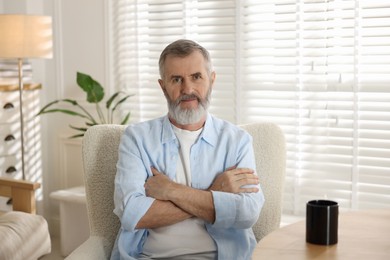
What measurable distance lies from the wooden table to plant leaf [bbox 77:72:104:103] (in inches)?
88.1

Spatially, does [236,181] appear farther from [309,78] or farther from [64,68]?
[64,68]

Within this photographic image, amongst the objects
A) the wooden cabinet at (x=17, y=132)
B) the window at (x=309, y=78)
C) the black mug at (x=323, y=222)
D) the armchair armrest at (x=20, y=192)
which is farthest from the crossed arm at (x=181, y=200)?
the wooden cabinet at (x=17, y=132)

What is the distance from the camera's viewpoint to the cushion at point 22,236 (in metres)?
2.64

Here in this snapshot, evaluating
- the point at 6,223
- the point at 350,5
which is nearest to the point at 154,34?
the point at 350,5

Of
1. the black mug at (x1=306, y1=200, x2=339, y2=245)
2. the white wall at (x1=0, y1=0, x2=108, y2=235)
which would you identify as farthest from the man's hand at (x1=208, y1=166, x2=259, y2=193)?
the white wall at (x1=0, y1=0, x2=108, y2=235)

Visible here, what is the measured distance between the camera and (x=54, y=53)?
13.5 feet

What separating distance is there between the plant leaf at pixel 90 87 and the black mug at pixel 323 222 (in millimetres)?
2389

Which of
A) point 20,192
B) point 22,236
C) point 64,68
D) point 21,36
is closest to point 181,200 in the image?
point 22,236

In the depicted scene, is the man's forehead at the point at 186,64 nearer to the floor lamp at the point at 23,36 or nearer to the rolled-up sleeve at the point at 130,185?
the rolled-up sleeve at the point at 130,185

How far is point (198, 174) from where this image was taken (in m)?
2.15

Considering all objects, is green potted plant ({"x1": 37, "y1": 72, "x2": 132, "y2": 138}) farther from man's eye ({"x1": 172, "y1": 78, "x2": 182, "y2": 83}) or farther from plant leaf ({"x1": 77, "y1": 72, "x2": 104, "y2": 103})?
man's eye ({"x1": 172, "y1": 78, "x2": 182, "y2": 83})

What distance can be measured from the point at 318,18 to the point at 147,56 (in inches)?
42.1

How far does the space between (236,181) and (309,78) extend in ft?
4.23

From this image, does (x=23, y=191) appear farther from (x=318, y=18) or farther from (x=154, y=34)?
(x=318, y=18)
